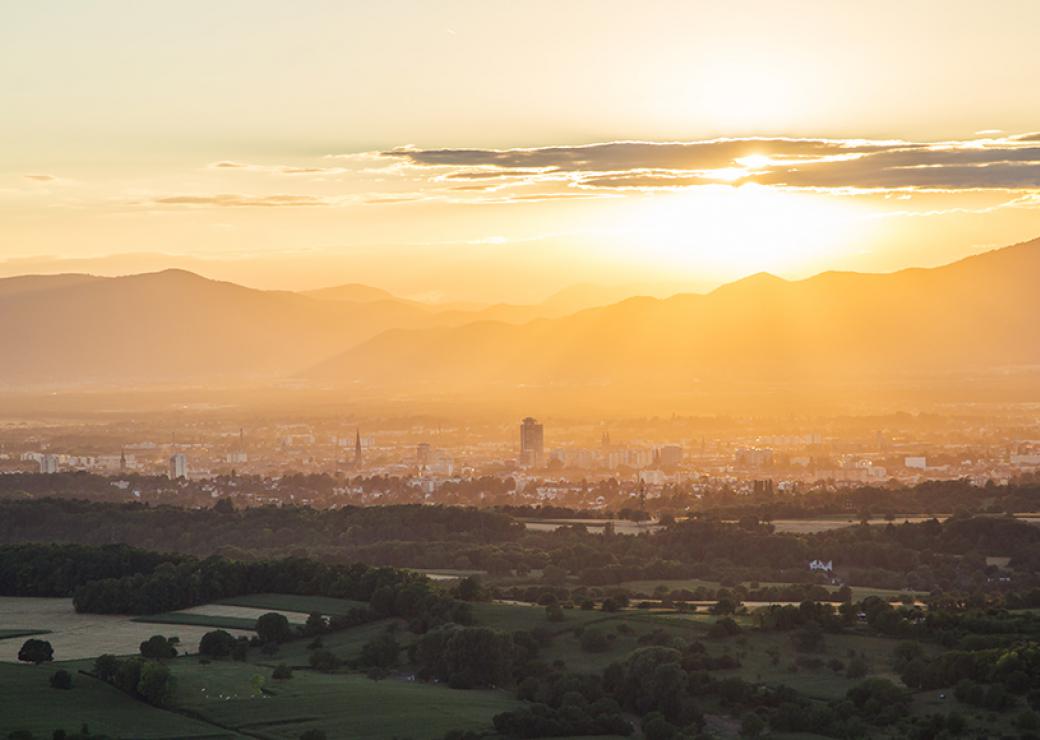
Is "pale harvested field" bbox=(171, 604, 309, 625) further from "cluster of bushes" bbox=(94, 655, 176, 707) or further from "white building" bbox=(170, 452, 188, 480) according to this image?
"white building" bbox=(170, 452, 188, 480)

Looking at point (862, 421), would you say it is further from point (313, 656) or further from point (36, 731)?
point (36, 731)

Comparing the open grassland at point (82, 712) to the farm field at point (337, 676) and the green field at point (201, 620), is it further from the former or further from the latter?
the green field at point (201, 620)

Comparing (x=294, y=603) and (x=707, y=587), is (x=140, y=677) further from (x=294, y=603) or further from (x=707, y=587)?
(x=707, y=587)

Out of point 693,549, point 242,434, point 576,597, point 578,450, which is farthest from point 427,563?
point 242,434

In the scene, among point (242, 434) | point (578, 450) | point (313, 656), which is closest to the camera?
point (313, 656)

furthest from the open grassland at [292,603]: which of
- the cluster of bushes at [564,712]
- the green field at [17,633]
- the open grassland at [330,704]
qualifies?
the cluster of bushes at [564,712]

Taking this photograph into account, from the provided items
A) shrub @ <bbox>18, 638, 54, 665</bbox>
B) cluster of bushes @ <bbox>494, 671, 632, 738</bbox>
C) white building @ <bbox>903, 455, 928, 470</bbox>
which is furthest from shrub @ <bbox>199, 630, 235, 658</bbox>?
white building @ <bbox>903, 455, 928, 470</bbox>
